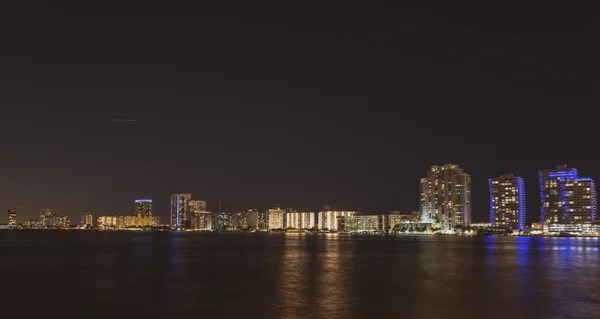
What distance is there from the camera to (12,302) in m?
29.9

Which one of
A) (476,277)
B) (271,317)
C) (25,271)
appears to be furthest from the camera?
(25,271)

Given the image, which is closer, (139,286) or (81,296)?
(81,296)

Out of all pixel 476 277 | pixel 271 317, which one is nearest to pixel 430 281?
pixel 476 277

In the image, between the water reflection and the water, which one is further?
the water

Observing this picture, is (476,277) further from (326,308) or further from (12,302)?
(12,302)

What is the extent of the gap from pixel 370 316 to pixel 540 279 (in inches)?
918

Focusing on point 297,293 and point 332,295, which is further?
point 297,293

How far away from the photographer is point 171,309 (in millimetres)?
28016

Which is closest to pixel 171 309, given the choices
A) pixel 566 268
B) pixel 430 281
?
pixel 430 281

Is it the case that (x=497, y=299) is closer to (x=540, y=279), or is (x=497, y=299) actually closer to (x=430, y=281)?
(x=430, y=281)

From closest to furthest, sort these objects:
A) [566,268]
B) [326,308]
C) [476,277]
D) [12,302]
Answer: [326,308], [12,302], [476,277], [566,268]

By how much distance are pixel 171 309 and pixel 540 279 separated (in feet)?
93.5

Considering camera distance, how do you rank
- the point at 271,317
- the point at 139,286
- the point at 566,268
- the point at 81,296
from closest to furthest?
the point at 271,317 < the point at 81,296 < the point at 139,286 < the point at 566,268

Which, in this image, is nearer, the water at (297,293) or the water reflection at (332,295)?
the water reflection at (332,295)
